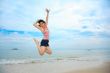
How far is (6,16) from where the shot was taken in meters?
2.07

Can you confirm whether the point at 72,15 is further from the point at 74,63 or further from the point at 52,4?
the point at 74,63

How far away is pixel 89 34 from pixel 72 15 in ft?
1.03

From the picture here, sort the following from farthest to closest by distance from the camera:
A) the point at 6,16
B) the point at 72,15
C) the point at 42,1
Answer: the point at 72,15, the point at 42,1, the point at 6,16

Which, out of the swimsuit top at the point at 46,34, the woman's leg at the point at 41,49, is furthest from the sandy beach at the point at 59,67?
the swimsuit top at the point at 46,34

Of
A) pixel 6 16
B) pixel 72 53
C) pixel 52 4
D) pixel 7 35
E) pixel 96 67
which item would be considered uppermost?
pixel 52 4

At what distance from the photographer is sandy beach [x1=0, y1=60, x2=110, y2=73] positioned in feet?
6.91

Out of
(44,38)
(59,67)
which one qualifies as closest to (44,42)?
(44,38)

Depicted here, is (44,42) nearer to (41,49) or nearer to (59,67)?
(41,49)

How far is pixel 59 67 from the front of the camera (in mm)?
2307

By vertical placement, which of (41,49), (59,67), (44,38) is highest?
(44,38)

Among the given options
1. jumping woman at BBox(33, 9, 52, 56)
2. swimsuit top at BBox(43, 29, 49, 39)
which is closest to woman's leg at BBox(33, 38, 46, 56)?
jumping woman at BBox(33, 9, 52, 56)

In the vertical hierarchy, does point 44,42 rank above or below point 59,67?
above

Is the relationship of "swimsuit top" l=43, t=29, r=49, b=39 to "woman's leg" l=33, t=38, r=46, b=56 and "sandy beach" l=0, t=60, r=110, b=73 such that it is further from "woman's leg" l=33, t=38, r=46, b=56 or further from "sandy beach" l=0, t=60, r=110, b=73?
"sandy beach" l=0, t=60, r=110, b=73

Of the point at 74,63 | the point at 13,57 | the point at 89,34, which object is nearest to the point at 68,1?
the point at 89,34
